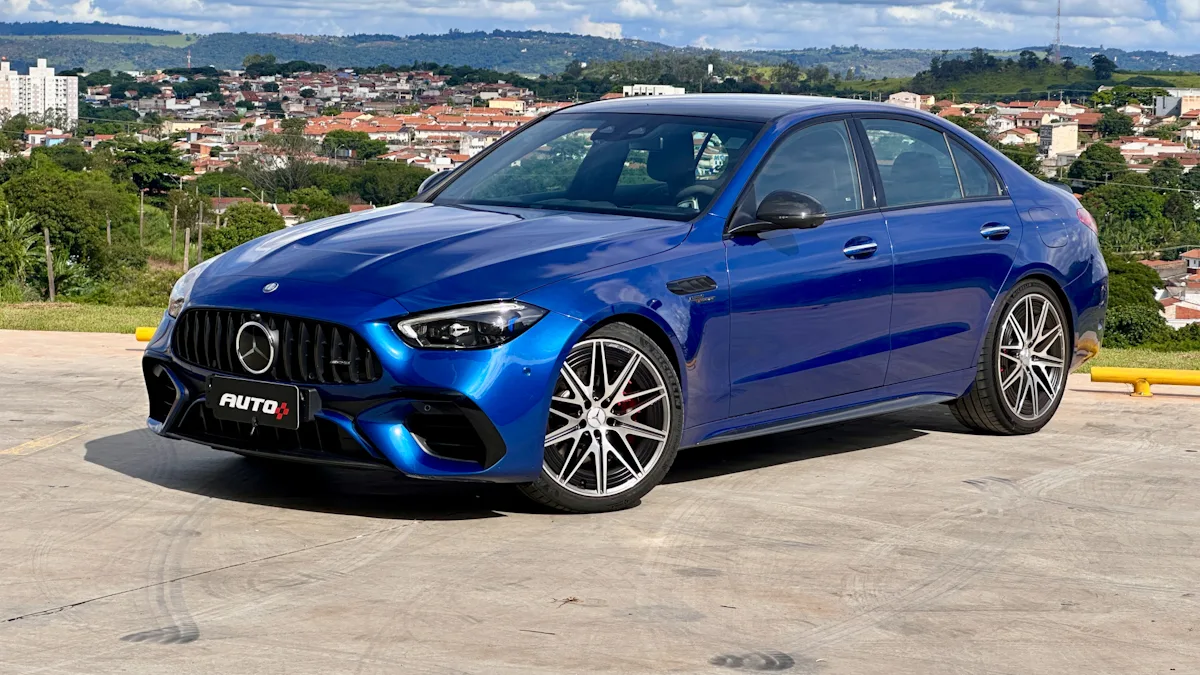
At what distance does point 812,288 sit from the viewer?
6.52 meters

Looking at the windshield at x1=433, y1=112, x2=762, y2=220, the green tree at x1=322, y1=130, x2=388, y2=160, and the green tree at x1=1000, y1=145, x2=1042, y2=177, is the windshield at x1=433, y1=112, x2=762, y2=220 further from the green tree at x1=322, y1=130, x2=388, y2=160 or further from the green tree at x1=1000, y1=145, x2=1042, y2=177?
the green tree at x1=322, y1=130, x2=388, y2=160

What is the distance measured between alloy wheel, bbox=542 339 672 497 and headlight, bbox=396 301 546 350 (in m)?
0.29

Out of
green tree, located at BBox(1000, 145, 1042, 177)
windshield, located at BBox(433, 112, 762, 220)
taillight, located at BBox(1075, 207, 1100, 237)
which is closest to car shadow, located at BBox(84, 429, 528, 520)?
windshield, located at BBox(433, 112, 762, 220)

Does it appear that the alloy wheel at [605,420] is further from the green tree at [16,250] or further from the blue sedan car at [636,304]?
the green tree at [16,250]

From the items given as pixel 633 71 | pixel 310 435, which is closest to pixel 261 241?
pixel 310 435

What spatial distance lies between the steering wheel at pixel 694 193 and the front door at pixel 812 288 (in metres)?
0.14

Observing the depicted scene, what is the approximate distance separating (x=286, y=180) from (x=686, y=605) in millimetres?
126742

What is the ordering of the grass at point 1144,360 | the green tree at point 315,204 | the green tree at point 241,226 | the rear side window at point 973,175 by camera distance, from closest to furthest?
1. the rear side window at point 973,175
2. the grass at point 1144,360
3. the green tree at point 241,226
4. the green tree at point 315,204

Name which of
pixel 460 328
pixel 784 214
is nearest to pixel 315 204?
pixel 784 214

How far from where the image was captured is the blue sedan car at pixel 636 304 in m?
5.55

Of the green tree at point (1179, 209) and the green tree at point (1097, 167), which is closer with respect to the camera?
the green tree at point (1179, 209)

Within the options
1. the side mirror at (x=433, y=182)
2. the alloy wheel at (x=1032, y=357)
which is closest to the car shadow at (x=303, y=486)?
the side mirror at (x=433, y=182)

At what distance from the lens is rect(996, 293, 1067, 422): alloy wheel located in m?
7.73

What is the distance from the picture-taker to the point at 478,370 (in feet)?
17.9
